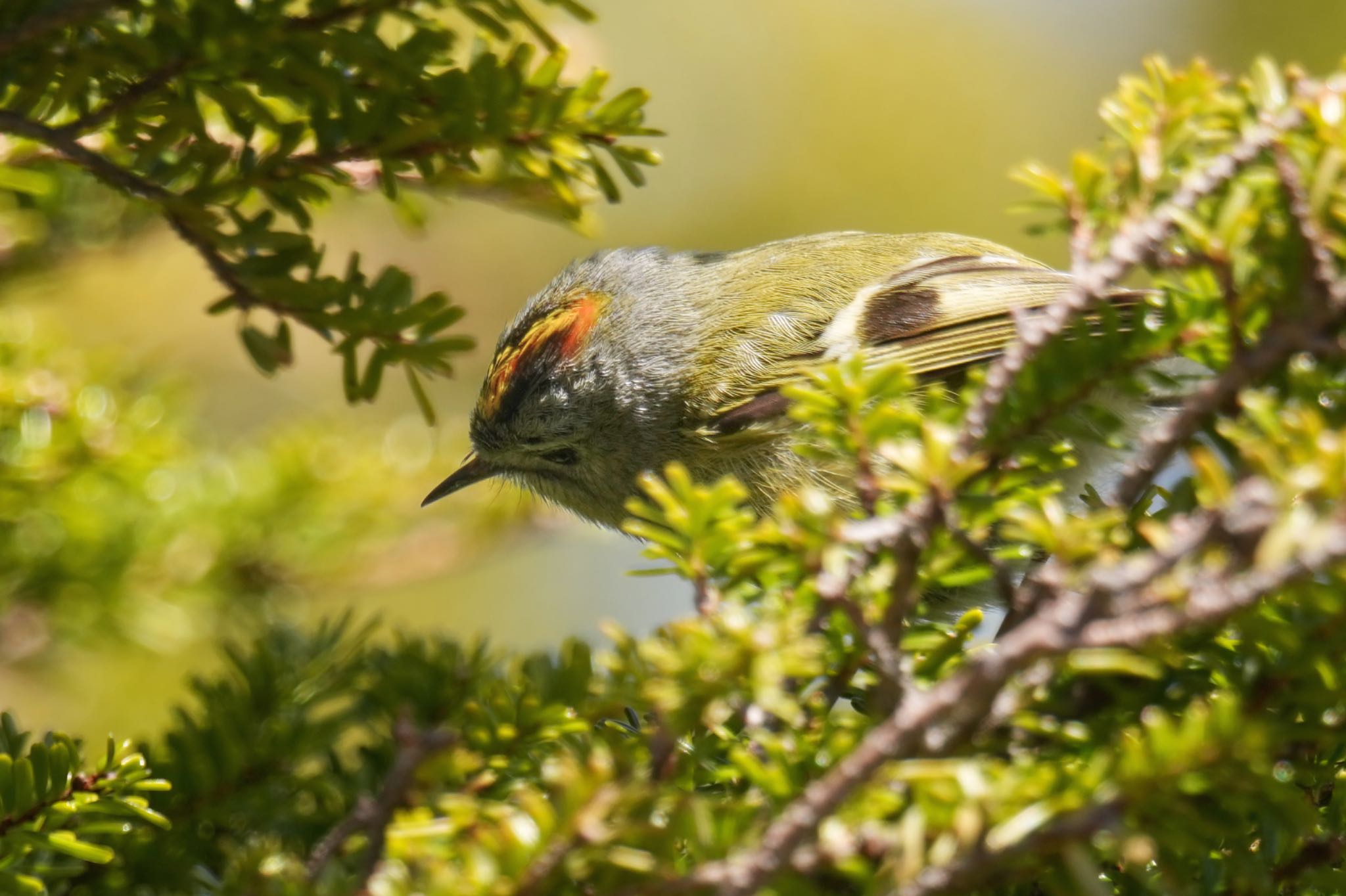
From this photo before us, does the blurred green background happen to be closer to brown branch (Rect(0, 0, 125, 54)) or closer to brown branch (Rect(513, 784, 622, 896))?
brown branch (Rect(0, 0, 125, 54))

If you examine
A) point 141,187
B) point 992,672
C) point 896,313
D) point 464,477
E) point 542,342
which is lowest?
point 464,477

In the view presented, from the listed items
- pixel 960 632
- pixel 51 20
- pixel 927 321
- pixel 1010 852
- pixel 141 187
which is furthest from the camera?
pixel 927 321

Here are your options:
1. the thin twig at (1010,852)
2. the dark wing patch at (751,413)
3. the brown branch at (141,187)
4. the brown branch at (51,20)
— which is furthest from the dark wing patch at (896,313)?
the thin twig at (1010,852)

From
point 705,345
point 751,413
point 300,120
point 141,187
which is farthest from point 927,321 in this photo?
point 141,187

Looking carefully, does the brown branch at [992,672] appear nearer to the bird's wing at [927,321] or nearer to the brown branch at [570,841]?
the brown branch at [570,841]

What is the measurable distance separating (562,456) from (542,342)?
0.70 ft

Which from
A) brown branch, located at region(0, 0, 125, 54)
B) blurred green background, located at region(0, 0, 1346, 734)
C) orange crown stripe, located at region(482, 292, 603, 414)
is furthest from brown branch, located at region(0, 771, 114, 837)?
blurred green background, located at region(0, 0, 1346, 734)

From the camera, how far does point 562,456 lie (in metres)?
2.18

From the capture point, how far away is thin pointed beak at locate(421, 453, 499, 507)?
2.02 meters

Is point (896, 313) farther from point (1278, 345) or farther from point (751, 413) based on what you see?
point (1278, 345)

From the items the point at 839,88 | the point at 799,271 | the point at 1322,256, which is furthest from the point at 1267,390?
the point at 839,88

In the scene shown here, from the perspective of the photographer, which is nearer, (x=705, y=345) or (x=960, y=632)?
(x=960, y=632)

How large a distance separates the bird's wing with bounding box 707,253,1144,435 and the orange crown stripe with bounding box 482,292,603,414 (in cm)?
33

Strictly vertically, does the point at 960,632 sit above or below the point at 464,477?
above
